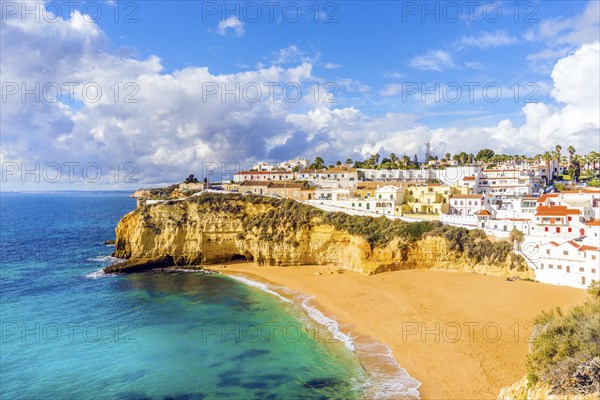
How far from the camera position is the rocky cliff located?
1563 inches

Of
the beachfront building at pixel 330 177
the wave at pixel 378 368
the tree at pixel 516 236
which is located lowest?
the wave at pixel 378 368

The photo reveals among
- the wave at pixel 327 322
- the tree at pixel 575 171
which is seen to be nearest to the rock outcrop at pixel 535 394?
the wave at pixel 327 322

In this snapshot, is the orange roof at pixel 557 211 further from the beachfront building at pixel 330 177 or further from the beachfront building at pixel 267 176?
the beachfront building at pixel 267 176

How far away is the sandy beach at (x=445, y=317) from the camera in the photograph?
21.0 m

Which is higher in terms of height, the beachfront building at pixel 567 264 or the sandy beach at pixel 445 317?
the beachfront building at pixel 567 264

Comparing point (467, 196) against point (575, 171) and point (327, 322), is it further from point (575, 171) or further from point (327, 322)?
point (575, 171)

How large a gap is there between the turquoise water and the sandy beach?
3.71m

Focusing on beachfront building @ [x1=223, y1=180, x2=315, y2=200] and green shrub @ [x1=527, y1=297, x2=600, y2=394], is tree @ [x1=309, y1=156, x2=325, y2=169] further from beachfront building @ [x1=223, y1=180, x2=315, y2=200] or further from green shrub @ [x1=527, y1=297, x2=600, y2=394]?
green shrub @ [x1=527, y1=297, x2=600, y2=394]

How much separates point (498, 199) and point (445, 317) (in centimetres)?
3240

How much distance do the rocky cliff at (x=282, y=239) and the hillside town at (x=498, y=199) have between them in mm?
3403

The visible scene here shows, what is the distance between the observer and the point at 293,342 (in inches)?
1024

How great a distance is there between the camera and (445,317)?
92.8 ft

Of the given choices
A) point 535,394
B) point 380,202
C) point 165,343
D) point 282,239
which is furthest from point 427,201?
point 535,394

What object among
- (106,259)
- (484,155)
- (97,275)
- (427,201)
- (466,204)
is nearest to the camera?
(97,275)
